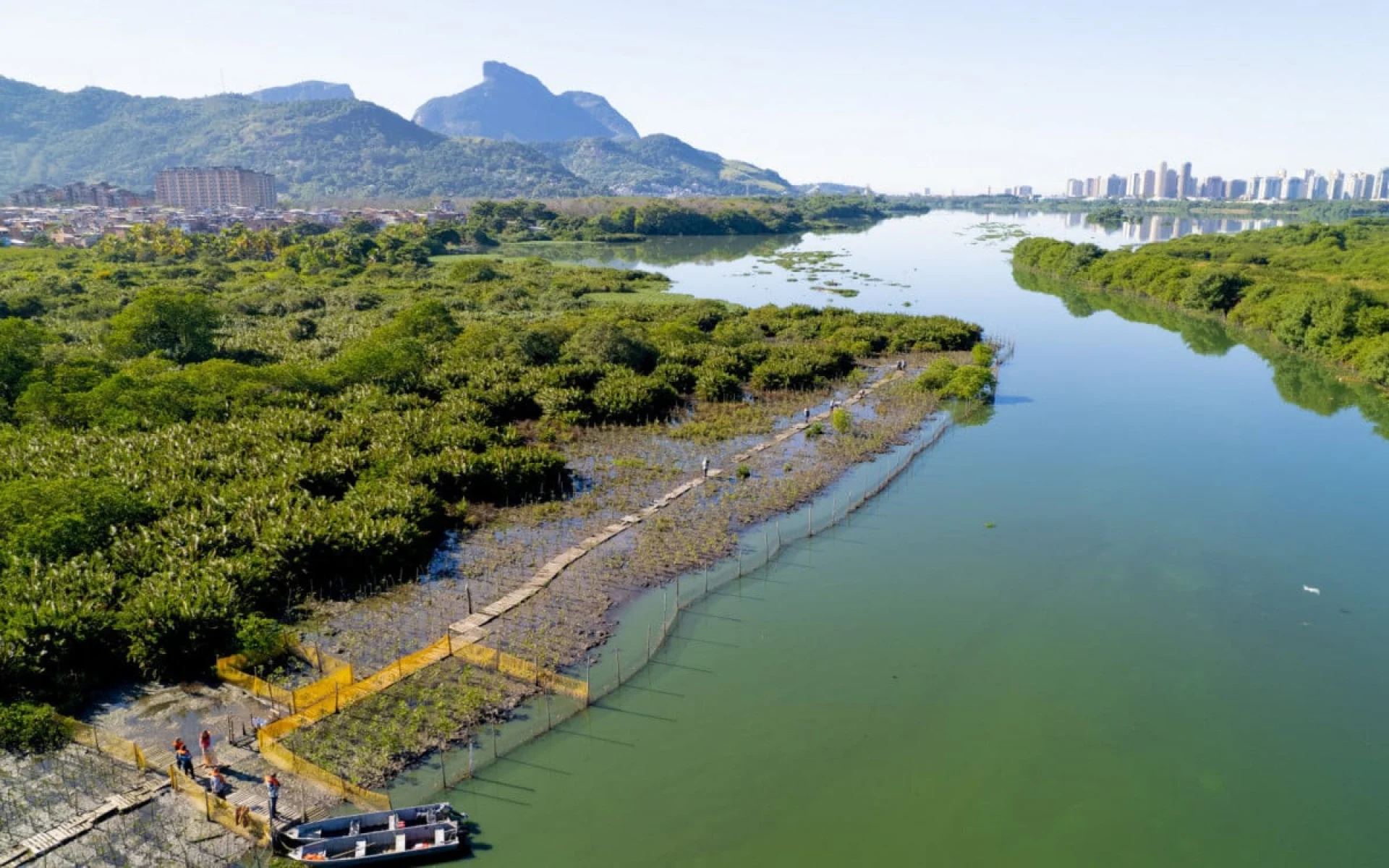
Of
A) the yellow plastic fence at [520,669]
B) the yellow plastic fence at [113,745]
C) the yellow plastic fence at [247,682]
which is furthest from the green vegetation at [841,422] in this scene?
the yellow plastic fence at [113,745]

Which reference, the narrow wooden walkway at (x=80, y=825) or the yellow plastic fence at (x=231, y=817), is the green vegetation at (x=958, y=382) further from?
the narrow wooden walkway at (x=80, y=825)

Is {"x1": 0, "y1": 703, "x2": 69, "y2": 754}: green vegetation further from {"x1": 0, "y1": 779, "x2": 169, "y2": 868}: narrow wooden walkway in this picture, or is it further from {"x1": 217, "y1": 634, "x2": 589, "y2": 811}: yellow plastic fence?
{"x1": 217, "y1": 634, "x2": 589, "y2": 811}: yellow plastic fence

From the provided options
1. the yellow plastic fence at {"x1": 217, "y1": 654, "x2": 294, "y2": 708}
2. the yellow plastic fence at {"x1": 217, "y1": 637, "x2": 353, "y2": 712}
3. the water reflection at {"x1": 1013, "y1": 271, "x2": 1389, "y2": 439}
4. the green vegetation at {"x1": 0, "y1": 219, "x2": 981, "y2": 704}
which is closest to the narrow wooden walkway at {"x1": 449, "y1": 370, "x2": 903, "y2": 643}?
the yellow plastic fence at {"x1": 217, "y1": 637, "x2": 353, "y2": 712}

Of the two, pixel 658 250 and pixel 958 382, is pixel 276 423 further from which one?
pixel 658 250

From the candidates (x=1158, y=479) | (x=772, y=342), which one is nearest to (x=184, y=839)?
(x=1158, y=479)

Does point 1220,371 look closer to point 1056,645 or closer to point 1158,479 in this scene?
point 1158,479

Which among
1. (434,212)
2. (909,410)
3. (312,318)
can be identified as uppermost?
(434,212)
